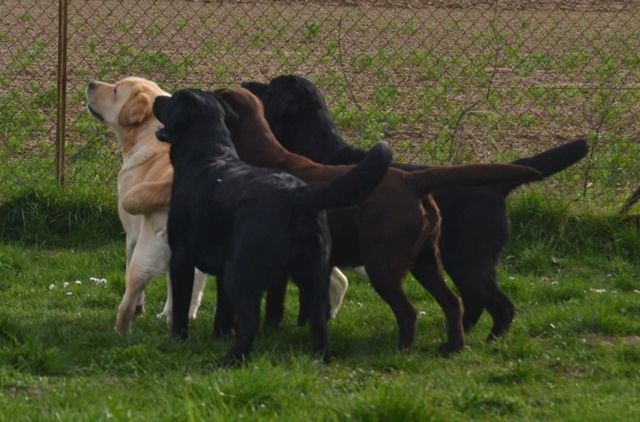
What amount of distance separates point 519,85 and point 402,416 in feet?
34.0

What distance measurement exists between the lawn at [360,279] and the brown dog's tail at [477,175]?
86cm

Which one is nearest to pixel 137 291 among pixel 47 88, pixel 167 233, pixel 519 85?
pixel 167 233

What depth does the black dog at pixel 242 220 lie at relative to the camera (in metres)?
5.70

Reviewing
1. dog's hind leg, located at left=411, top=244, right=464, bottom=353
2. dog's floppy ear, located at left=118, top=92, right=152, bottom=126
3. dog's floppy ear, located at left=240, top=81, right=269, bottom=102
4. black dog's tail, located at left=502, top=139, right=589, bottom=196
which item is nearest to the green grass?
dog's hind leg, located at left=411, top=244, right=464, bottom=353

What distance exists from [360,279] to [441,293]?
1703mm

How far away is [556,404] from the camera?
530cm

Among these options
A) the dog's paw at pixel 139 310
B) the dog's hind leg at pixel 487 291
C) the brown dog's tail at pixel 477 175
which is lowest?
the dog's paw at pixel 139 310

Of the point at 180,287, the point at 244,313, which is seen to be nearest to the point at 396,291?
the point at 244,313

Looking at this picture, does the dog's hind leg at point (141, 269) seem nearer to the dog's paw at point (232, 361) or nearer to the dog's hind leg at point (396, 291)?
the dog's paw at point (232, 361)

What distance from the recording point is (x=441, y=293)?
6.48 m

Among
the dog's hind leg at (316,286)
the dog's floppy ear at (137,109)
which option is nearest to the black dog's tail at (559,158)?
the dog's hind leg at (316,286)

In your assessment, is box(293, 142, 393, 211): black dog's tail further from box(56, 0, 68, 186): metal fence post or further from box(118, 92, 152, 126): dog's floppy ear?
box(56, 0, 68, 186): metal fence post

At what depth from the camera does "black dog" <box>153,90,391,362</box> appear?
5699 millimetres

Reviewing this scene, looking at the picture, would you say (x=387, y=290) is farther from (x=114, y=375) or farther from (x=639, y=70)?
(x=639, y=70)
